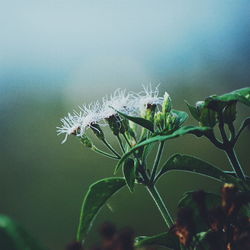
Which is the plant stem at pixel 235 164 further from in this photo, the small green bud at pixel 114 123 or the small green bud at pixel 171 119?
the small green bud at pixel 114 123

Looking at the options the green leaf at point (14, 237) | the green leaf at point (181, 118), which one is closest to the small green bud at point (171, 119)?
the green leaf at point (181, 118)

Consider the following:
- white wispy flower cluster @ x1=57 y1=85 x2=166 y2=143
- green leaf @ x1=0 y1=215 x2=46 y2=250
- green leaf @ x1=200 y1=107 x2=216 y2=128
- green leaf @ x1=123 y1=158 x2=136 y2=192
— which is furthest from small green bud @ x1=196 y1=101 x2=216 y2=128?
green leaf @ x1=0 y1=215 x2=46 y2=250

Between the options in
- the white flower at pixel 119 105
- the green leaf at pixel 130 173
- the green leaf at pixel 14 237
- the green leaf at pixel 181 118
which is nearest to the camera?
the green leaf at pixel 14 237

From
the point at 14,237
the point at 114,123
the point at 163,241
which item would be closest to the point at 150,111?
the point at 114,123

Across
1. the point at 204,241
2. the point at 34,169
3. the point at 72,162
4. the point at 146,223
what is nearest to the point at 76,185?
the point at 72,162

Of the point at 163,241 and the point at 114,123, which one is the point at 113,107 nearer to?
the point at 114,123

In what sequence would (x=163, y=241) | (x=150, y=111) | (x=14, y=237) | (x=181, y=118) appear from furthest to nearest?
(x=150, y=111), (x=181, y=118), (x=163, y=241), (x=14, y=237)
